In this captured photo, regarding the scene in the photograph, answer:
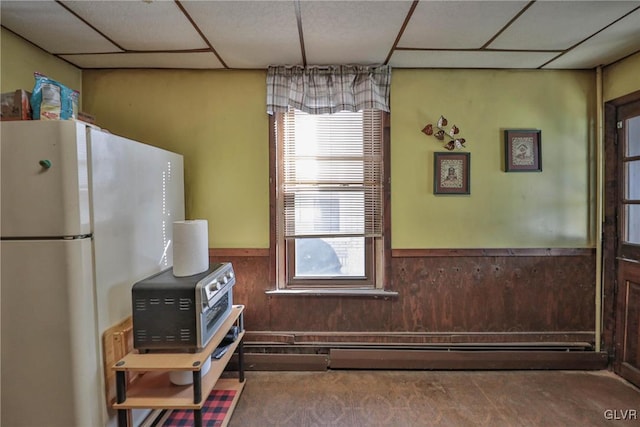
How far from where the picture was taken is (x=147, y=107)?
2256mm

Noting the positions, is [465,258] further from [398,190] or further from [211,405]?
[211,405]

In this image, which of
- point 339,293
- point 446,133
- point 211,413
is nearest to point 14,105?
point 211,413

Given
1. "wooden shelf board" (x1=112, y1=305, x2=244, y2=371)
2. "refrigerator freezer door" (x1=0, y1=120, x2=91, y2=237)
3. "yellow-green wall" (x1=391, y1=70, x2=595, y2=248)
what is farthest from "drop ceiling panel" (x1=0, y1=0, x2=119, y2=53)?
"yellow-green wall" (x1=391, y1=70, x2=595, y2=248)

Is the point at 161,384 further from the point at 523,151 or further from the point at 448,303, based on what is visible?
the point at 523,151

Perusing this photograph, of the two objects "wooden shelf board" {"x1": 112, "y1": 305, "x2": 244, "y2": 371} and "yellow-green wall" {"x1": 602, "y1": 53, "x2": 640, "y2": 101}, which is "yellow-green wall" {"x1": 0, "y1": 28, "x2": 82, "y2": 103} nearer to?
"wooden shelf board" {"x1": 112, "y1": 305, "x2": 244, "y2": 371}

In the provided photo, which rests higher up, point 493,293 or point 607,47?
point 607,47

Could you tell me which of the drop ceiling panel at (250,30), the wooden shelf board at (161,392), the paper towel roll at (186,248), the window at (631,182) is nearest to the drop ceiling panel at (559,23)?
the window at (631,182)

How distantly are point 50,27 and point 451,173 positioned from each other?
2736mm

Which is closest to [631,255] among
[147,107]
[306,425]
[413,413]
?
[413,413]

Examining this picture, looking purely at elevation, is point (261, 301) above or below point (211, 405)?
above

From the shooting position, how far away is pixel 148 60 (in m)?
2.10

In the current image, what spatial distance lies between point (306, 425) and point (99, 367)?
44.9 inches

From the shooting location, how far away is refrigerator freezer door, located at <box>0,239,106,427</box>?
1.24 metres

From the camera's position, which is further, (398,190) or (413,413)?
(398,190)
